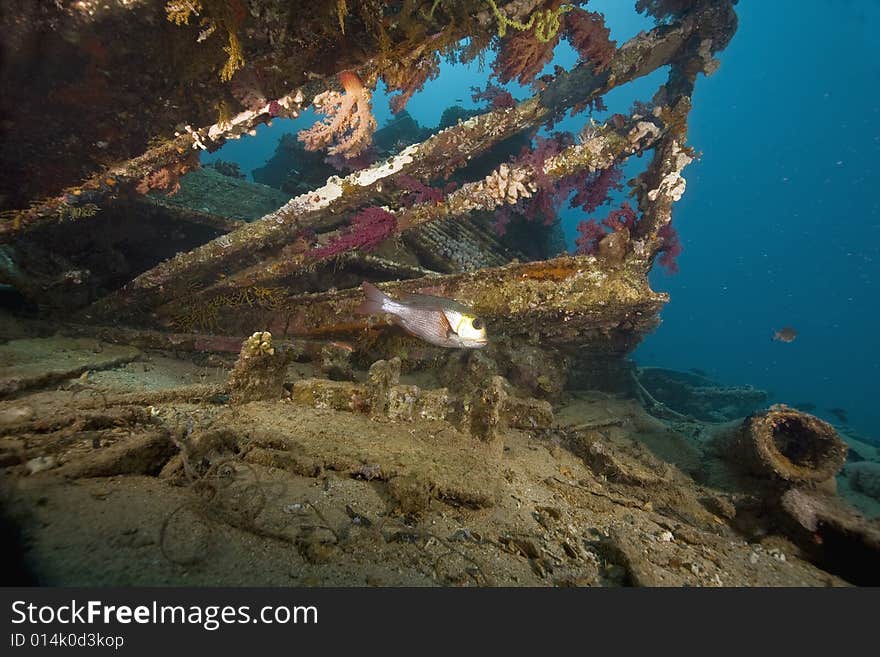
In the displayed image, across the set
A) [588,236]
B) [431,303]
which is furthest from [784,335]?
[431,303]

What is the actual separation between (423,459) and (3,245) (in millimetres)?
5424

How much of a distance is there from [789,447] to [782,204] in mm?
147350

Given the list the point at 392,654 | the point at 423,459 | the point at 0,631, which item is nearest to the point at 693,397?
the point at 423,459

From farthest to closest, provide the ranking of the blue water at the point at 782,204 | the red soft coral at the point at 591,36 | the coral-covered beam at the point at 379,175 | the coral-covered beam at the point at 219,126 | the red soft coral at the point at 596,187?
1. the blue water at the point at 782,204
2. the red soft coral at the point at 596,187
3. the red soft coral at the point at 591,36
4. the coral-covered beam at the point at 379,175
5. the coral-covered beam at the point at 219,126

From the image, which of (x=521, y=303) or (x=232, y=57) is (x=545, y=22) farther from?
(x=232, y=57)

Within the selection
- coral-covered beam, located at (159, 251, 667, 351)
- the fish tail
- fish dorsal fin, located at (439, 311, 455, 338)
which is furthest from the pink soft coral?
fish dorsal fin, located at (439, 311, 455, 338)

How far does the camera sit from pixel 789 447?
456cm

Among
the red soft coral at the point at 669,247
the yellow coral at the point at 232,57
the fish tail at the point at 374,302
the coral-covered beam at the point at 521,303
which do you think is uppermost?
the yellow coral at the point at 232,57

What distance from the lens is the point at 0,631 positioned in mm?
1457

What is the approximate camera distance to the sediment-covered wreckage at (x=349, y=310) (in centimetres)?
229

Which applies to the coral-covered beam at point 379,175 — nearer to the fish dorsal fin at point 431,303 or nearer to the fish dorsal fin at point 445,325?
the fish dorsal fin at point 431,303

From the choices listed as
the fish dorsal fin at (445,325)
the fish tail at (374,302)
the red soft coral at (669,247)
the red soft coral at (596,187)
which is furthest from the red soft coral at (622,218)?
the fish tail at (374,302)

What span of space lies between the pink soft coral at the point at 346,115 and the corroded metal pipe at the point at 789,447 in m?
5.81

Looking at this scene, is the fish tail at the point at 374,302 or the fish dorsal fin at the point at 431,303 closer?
the fish dorsal fin at the point at 431,303
